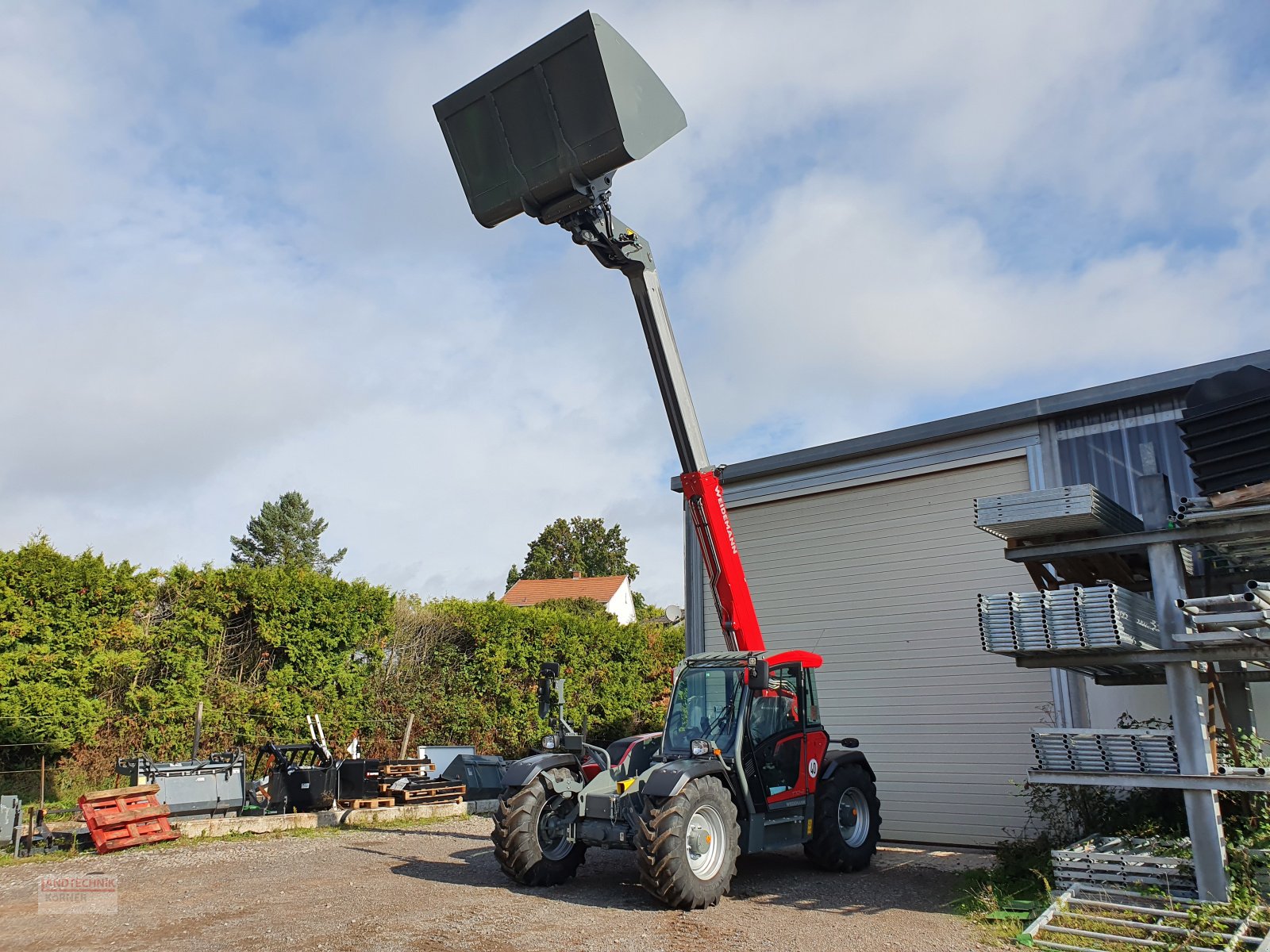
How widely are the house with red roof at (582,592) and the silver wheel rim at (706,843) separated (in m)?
31.2

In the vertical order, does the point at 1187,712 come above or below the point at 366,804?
above

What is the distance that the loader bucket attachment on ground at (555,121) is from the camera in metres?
6.95

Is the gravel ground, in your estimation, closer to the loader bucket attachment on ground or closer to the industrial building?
the industrial building

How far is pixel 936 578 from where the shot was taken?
1037 cm

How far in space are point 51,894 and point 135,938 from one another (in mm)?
1926

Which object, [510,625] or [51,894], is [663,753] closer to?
[51,894]

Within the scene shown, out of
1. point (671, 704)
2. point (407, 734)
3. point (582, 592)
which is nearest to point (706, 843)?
point (671, 704)

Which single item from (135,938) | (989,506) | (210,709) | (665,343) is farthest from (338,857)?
(989,506)

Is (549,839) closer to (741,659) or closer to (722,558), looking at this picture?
(741,659)

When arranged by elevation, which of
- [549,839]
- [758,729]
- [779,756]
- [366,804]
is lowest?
[366,804]

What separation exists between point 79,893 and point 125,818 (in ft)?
6.75

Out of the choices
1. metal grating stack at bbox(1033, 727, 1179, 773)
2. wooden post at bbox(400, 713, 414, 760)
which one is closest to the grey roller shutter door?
metal grating stack at bbox(1033, 727, 1179, 773)

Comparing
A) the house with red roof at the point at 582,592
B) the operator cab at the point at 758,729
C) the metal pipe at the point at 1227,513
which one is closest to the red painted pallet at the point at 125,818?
the operator cab at the point at 758,729

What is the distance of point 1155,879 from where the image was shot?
5.98 m
